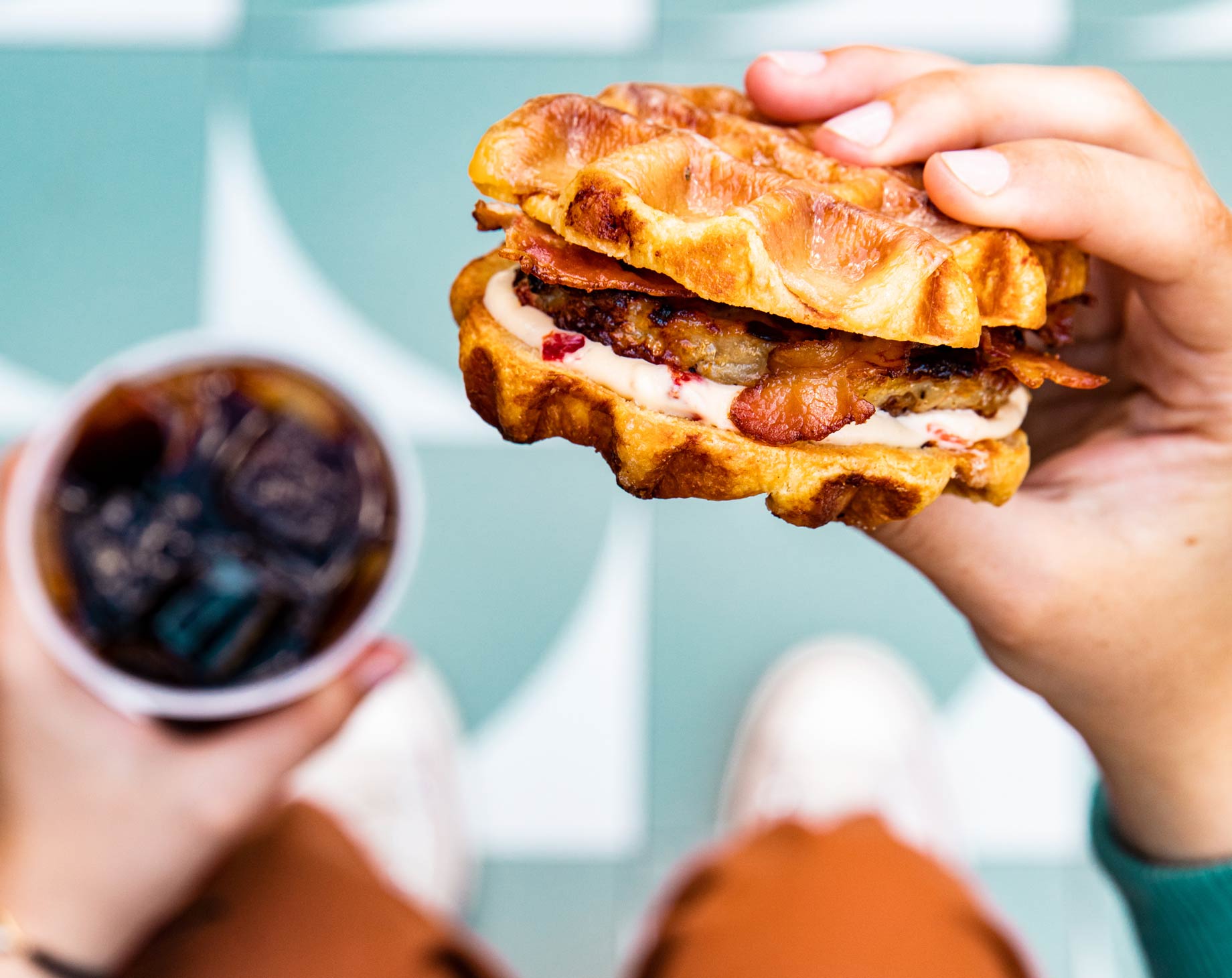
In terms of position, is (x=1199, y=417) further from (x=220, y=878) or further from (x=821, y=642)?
(x=220, y=878)

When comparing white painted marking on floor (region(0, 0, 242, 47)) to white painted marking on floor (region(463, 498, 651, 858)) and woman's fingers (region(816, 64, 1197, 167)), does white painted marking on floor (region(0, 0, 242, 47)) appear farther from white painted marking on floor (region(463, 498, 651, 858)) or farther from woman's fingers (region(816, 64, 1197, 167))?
woman's fingers (region(816, 64, 1197, 167))

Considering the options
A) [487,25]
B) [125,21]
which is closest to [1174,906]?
[487,25]

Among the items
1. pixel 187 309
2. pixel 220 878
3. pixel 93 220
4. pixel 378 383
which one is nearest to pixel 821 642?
pixel 378 383

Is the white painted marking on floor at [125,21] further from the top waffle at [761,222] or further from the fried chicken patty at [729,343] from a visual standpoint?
the fried chicken patty at [729,343]

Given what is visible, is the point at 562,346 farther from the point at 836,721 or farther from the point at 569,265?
the point at 836,721

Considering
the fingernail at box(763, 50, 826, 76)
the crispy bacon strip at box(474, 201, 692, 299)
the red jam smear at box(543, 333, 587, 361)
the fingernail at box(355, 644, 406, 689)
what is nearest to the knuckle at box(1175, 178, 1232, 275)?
the fingernail at box(763, 50, 826, 76)
